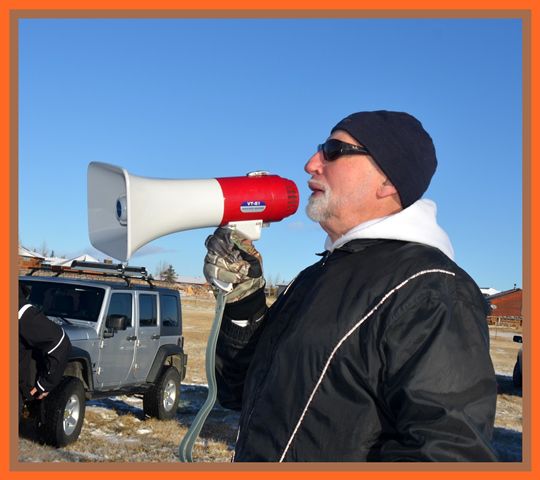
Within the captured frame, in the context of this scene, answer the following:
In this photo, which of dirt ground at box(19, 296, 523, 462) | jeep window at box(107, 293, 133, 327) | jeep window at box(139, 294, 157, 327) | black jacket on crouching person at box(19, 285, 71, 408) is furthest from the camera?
jeep window at box(139, 294, 157, 327)

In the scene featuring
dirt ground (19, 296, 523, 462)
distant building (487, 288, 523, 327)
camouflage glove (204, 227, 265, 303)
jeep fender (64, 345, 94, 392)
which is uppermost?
camouflage glove (204, 227, 265, 303)

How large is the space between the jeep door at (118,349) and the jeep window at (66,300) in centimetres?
21

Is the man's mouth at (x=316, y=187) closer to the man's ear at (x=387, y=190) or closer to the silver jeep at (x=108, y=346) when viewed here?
the man's ear at (x=387, y=190)

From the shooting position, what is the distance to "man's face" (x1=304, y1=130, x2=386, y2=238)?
232cm

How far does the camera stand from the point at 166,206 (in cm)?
273

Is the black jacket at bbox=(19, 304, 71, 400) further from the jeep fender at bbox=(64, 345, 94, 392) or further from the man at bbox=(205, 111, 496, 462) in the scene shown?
the man at bbox=(205, 111, 496, 462)

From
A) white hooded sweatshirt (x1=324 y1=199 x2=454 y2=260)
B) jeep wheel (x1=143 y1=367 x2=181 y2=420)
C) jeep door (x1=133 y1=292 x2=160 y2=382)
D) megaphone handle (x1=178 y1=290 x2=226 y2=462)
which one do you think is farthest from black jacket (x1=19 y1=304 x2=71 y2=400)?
white hooded sweatshirt (x1=324 y1=199 x2=454 y2=260)

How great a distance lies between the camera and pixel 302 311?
2117mm

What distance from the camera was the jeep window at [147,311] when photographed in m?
9.48

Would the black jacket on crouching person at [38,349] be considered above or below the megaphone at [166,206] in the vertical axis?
below

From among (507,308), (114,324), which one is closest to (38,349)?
(114,324)

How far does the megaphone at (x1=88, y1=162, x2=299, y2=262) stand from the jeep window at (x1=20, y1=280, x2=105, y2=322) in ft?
18.7

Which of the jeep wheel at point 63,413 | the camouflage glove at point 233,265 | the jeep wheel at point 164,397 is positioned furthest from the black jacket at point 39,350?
the jeep wheel at point 164,397

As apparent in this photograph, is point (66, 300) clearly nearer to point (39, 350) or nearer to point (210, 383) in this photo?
point (39, 350)
